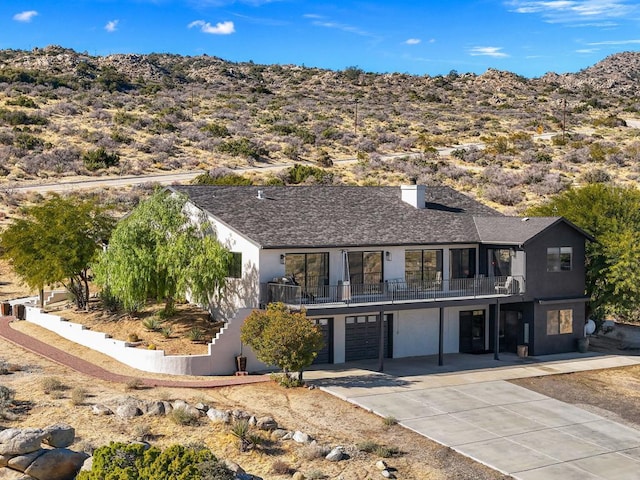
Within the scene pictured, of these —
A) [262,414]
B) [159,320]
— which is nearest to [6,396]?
[262,414]

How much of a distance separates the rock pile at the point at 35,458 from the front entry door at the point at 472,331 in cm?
2123

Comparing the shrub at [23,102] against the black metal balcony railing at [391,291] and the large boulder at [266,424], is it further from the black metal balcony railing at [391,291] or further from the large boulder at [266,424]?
the large boulder at [266,424]

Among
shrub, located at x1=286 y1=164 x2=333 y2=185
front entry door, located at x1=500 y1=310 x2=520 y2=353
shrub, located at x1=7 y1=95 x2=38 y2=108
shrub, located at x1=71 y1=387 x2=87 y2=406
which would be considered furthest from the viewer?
shrub, located at x1=7 y1=95 x2=38 y2=108

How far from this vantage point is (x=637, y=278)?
3359 cm

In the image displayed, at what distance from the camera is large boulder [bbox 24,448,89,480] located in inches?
646

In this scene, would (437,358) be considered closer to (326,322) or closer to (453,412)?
(326,322)

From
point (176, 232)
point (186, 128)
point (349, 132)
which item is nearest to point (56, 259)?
point (176, 232)

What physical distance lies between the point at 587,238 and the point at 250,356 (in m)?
16.8

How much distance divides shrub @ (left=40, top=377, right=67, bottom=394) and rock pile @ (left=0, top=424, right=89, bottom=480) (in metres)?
6.42

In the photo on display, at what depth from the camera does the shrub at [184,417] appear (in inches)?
839

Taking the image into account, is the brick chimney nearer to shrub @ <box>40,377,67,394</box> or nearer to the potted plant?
the potted plant

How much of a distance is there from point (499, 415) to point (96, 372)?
1443 centimetres

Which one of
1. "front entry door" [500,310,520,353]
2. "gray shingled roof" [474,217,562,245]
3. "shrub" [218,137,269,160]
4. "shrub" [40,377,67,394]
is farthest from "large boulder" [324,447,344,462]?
"shrub" [218,137,269,160]

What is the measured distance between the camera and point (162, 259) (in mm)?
30531
